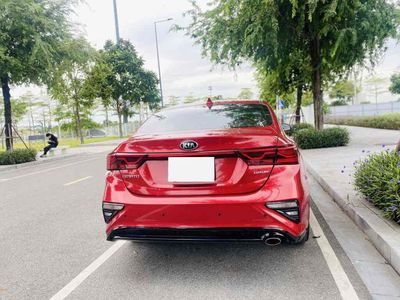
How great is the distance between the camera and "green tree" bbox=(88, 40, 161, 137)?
116ft

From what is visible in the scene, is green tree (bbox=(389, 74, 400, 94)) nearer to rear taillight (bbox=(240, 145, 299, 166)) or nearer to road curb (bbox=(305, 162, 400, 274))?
road curb (bbox=(305, 162, 400, 274))

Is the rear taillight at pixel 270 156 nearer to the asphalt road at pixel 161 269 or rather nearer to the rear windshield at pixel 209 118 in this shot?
the rear windshield at pixel 209 118

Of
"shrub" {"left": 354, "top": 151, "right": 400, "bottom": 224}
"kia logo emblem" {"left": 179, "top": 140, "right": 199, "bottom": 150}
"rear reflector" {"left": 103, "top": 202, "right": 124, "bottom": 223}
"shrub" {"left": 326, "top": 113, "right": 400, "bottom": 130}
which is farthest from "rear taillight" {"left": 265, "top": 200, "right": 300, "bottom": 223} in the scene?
"shrub" {"left": 326, "top": 113, "right": 400, "bottom": 130}

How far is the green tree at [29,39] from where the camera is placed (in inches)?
532

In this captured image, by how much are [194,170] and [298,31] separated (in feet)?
31.2

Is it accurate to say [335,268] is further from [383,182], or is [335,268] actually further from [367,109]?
[367,109]

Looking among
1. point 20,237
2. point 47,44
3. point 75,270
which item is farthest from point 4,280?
point 47,44

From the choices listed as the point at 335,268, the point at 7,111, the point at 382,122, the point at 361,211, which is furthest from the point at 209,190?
the point at 382,122

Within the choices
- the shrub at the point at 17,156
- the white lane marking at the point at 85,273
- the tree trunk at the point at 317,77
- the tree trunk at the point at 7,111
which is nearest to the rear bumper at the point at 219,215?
the white lane marking at the point at 85,273

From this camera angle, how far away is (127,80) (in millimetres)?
35969

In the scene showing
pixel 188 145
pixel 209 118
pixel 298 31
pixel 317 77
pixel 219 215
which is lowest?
pixel 219 215

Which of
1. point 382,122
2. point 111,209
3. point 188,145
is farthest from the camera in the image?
point 382,122

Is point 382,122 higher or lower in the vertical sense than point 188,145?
lower

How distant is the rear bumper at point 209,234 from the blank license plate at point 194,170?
1.28 feet
